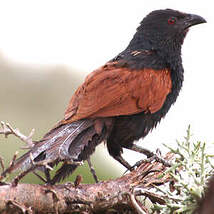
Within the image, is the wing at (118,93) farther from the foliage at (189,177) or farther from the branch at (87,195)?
the foliage at (189,177)

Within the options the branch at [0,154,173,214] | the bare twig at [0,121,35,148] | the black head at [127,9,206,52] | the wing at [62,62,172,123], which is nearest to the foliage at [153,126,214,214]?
the branch at [0,154,173,214]

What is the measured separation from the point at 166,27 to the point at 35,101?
5.42 ft

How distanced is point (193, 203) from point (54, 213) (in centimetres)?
58

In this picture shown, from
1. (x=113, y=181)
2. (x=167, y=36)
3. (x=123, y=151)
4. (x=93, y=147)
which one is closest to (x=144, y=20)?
(x=167, y=36)

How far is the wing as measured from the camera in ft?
9.37

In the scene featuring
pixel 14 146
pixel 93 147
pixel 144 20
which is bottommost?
pixel 14 146

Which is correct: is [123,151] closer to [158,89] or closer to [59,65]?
[158,89]

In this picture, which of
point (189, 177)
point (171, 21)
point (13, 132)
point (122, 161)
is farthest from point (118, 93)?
point (189, 177)

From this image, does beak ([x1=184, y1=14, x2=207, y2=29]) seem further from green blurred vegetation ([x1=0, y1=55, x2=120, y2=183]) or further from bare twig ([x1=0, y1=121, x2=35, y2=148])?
bare twig ([x1=0, y1=121, x2=35, y2=148])

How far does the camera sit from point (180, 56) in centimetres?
377

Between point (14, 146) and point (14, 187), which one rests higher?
point (14, 187)

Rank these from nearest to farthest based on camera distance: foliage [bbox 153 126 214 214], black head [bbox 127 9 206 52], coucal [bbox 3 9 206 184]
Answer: foliage [bbox 153 126 214 214] < coucal [bbox 3 9 206 184] < black head [bbox 127 9 206 52]

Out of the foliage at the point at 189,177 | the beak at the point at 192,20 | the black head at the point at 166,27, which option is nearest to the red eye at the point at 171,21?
the black head at the point at 166,27

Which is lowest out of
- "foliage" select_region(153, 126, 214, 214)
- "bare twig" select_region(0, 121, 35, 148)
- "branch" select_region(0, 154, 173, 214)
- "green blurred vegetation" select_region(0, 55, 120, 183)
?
"green blurred vegetation" select_region(0, 55, 120, 183)
